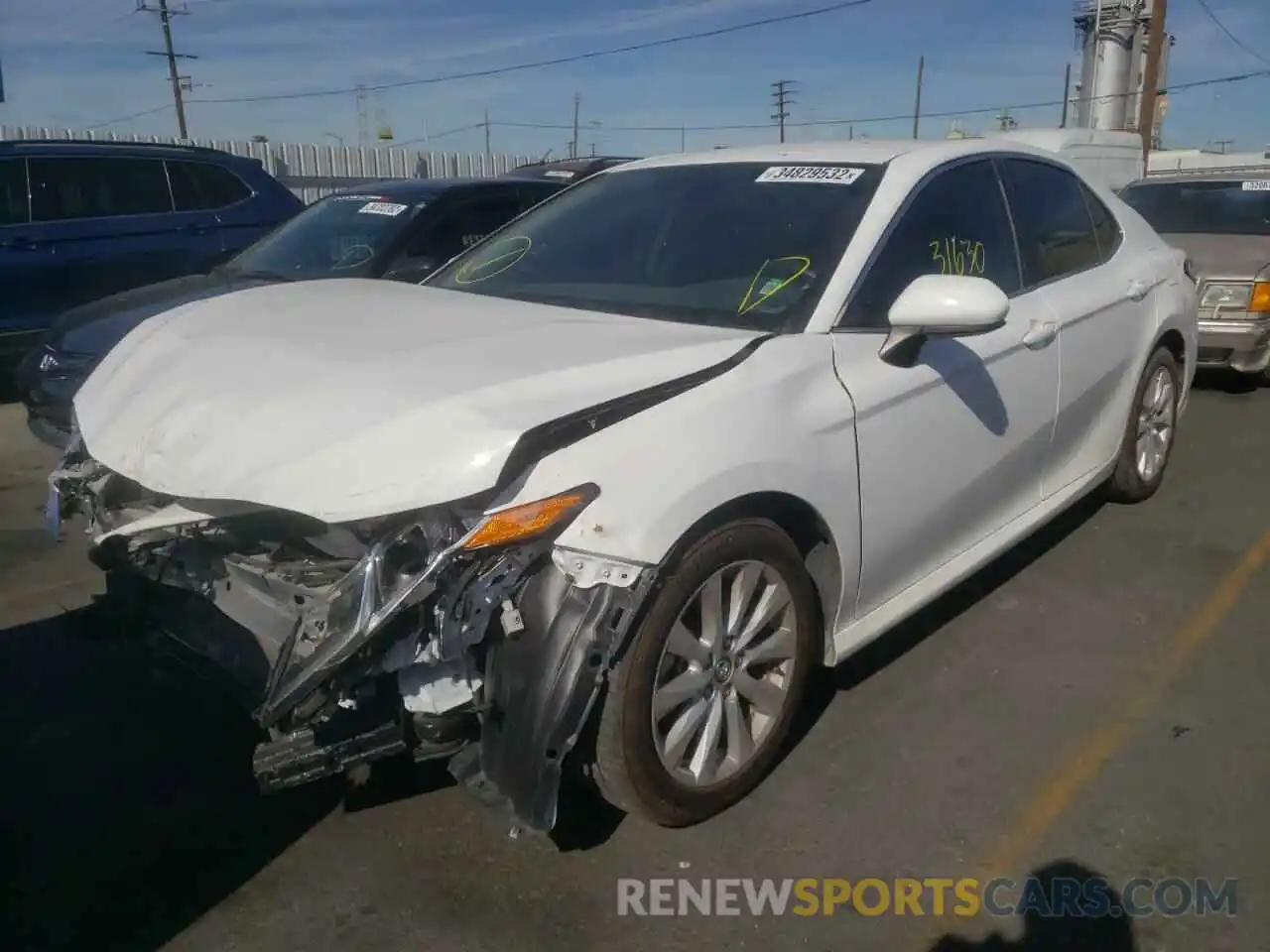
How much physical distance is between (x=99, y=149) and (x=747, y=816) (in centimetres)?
783

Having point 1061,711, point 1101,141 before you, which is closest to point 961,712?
point 1061,711

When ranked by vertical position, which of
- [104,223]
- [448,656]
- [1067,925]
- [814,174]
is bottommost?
[1067,925]

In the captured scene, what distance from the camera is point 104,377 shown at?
3.20m

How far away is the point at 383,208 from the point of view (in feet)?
21.9

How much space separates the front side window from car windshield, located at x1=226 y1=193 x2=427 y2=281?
363cm

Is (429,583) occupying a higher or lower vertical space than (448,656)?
higher

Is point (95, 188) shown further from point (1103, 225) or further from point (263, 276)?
point (1103, 225)

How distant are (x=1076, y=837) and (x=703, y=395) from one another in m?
1.47

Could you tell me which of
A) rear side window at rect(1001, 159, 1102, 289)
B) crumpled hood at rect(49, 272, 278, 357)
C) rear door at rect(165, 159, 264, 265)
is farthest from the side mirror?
rear door at rect(165, 159, 264, 265)

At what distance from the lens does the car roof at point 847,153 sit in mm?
3535

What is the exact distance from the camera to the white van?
53.0ft

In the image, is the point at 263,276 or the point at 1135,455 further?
the point at 263,276

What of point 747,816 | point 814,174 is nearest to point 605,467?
point 747,816

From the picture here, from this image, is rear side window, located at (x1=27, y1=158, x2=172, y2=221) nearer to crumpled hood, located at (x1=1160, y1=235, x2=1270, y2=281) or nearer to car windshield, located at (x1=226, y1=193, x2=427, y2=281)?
car windshield, located at (x1=226, y1=193, x2=427, y2=281)
